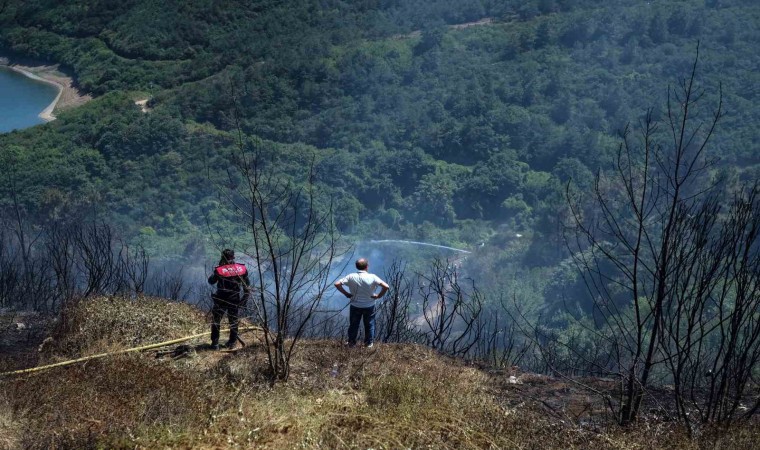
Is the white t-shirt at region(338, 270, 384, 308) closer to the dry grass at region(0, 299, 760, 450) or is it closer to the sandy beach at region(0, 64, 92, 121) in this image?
the dry grass at region(0, 299, 760, 450)

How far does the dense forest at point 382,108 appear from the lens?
183 ft

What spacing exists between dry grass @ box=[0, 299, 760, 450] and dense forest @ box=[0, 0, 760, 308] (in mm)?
36298

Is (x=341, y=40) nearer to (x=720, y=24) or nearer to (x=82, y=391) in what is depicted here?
(x=720, y=24)

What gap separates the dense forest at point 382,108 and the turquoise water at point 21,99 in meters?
1.06

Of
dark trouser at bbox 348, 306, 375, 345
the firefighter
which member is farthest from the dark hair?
dark trouser at bbox 348, 306, 375, 345

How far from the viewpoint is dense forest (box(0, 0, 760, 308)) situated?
183 ft

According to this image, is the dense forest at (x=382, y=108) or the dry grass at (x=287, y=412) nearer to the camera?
the dry grass at (x=287, y=412)

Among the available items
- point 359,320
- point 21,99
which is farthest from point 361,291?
point 21,99

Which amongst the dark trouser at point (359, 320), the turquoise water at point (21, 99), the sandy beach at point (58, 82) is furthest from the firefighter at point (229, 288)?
the sandy beach at point (58, 82)

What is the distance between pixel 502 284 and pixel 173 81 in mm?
31701

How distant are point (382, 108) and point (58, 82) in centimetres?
2996

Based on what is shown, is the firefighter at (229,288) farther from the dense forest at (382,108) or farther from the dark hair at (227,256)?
the dense forest at (382,108)

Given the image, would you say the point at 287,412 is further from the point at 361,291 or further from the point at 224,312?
the point at 361,291

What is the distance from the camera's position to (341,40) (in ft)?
272
